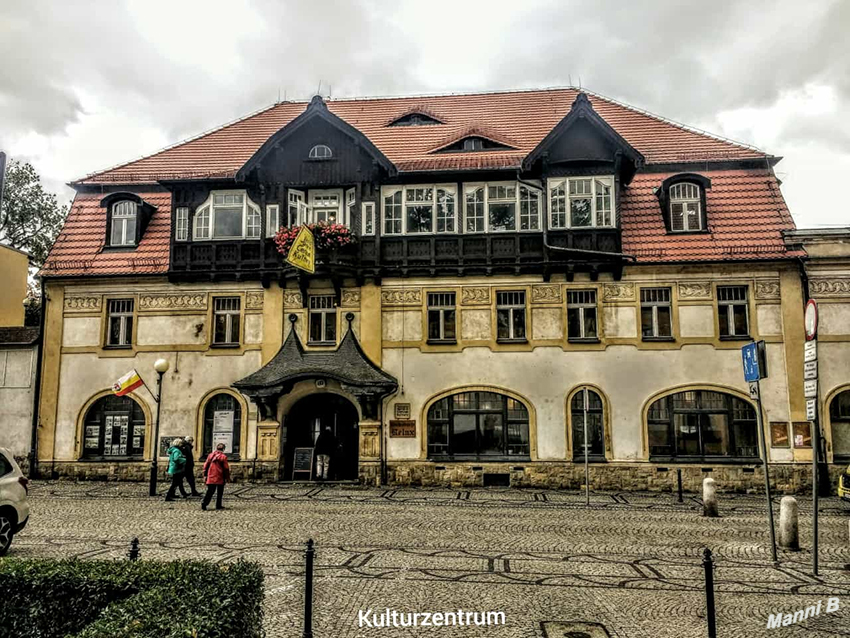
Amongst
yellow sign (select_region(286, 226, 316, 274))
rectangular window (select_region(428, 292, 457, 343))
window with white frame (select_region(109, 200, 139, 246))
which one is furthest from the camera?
window with white frame (select_region(109, 200, 139, 246))

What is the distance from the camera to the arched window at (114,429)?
73.4ft

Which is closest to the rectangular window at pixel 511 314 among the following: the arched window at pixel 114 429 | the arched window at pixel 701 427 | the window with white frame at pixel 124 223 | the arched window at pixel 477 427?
the arched window at pixel 477 427

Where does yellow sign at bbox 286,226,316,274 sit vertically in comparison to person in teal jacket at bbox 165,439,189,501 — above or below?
above

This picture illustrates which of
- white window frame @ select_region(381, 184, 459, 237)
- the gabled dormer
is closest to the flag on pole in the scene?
the gabled dormer

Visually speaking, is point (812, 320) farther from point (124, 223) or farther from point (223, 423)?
point (124, 223)

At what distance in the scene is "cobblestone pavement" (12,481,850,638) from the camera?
26.3 feet

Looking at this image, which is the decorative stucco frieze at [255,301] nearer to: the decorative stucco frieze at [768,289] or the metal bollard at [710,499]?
the metal bollard at [710,499]

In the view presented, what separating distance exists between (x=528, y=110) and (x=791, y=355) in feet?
44.0

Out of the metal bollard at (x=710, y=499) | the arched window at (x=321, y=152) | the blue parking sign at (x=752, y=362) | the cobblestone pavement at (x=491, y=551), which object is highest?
the arched window at (x=321, y=152)

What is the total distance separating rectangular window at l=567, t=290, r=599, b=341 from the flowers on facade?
736 centimetres

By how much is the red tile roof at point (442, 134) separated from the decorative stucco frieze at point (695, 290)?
491 cm

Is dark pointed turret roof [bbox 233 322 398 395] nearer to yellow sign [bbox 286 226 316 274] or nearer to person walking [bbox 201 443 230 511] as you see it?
yellow sign [bbox 286 226 316 274]

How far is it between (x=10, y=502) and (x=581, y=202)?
56.3 feet

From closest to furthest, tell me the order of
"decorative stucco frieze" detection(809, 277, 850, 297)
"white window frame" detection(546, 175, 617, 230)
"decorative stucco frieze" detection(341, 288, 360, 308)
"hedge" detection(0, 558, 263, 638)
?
"hedge" detection(0, 558, 263, 638) < "decorative stucco frieze" detection(809, 277, 850, 297) < "white window frame" detection(546, 175, 617, 230) < "decorative stucco frieze" detection(341, 288, 360, 308)
